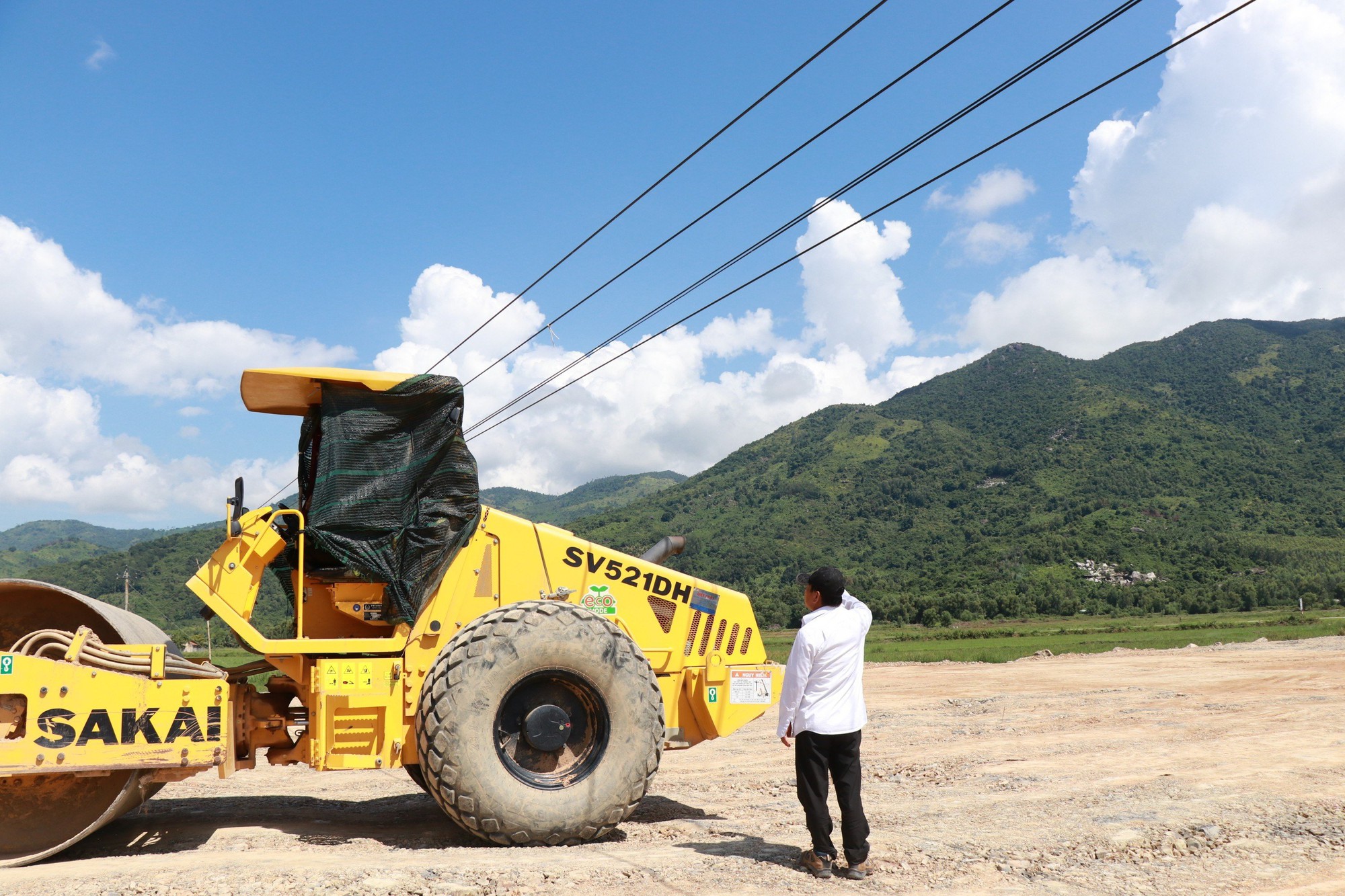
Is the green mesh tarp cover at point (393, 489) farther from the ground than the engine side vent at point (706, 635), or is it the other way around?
the green mesh tarp cover at point (393, 489)

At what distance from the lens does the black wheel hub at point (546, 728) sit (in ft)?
19.1

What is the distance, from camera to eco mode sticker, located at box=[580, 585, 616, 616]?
6.67m

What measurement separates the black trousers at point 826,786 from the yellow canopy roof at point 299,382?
352cm

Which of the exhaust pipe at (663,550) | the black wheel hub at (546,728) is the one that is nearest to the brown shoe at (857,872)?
the black wheel hub at (546,728)

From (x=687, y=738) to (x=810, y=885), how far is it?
2022 mm

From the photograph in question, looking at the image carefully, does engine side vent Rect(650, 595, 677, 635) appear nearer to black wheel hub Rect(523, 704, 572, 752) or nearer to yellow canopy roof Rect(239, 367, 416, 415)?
black wheel hub Rect(523, 704, 572, 752)

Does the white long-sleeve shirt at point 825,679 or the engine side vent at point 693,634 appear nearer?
the white long-sleeve shirt at point 825,679

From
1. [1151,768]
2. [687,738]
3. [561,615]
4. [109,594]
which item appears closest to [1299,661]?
[1151,768]

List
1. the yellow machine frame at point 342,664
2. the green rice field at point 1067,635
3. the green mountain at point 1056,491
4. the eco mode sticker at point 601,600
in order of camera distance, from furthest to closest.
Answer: the green mountain at point 1056,491 < the green rice field at point 1067,635 < the eco mode sticker at point 601,600 < the yellow machine frame at point 342,664

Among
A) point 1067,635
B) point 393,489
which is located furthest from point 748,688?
point 1067,635

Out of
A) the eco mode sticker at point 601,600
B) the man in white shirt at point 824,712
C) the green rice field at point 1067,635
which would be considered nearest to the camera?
the man in white shirt at point 824,712

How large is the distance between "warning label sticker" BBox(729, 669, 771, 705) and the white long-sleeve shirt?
1382 millimetres

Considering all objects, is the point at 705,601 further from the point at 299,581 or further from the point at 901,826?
Answer: the point at 299,581

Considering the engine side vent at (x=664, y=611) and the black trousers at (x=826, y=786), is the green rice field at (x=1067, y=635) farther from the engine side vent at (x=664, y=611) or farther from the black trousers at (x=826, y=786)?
the black trousers at (x=826, y=786)
